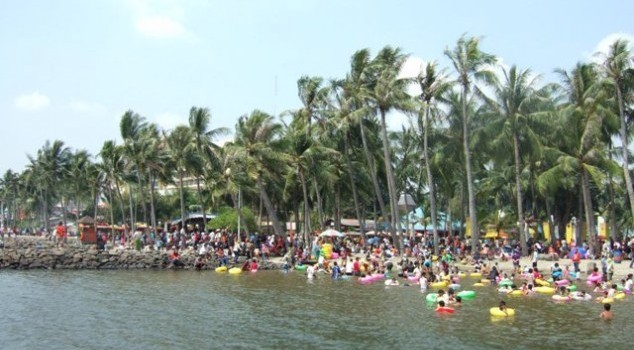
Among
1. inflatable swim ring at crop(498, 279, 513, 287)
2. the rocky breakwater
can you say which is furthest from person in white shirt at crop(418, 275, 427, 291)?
the rocky breakwater

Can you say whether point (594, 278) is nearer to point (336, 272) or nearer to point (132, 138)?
point (336, 272)

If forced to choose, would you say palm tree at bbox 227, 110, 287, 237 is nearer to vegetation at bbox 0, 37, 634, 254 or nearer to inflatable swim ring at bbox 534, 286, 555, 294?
vegetation at bbox 0, 37, 634, 254

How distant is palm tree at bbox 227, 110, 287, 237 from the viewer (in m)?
49.8

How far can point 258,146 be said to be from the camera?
49.8 metres

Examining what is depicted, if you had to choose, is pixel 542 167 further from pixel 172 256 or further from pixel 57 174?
pixel 57 174

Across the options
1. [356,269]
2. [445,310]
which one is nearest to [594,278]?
[356,269]

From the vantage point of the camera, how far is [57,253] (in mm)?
46406

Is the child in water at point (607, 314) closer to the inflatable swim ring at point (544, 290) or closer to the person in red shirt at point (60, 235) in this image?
the inflatable swim ring at point (544, 290)

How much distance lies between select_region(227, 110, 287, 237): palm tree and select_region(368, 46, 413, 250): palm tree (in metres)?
7.99

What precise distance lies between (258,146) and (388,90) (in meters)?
10.7

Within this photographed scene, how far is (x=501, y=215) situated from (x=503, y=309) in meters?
54.5

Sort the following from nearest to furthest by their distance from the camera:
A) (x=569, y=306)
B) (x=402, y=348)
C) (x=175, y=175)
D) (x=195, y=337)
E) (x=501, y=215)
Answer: (x=402, y=348) < (x=195, y=337) < (x=569, y=306) < (x=175, y=175) < (x=501, y=215)

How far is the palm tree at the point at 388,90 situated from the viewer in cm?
4634

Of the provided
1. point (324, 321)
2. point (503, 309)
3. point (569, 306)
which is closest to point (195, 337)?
point (324, 321)
